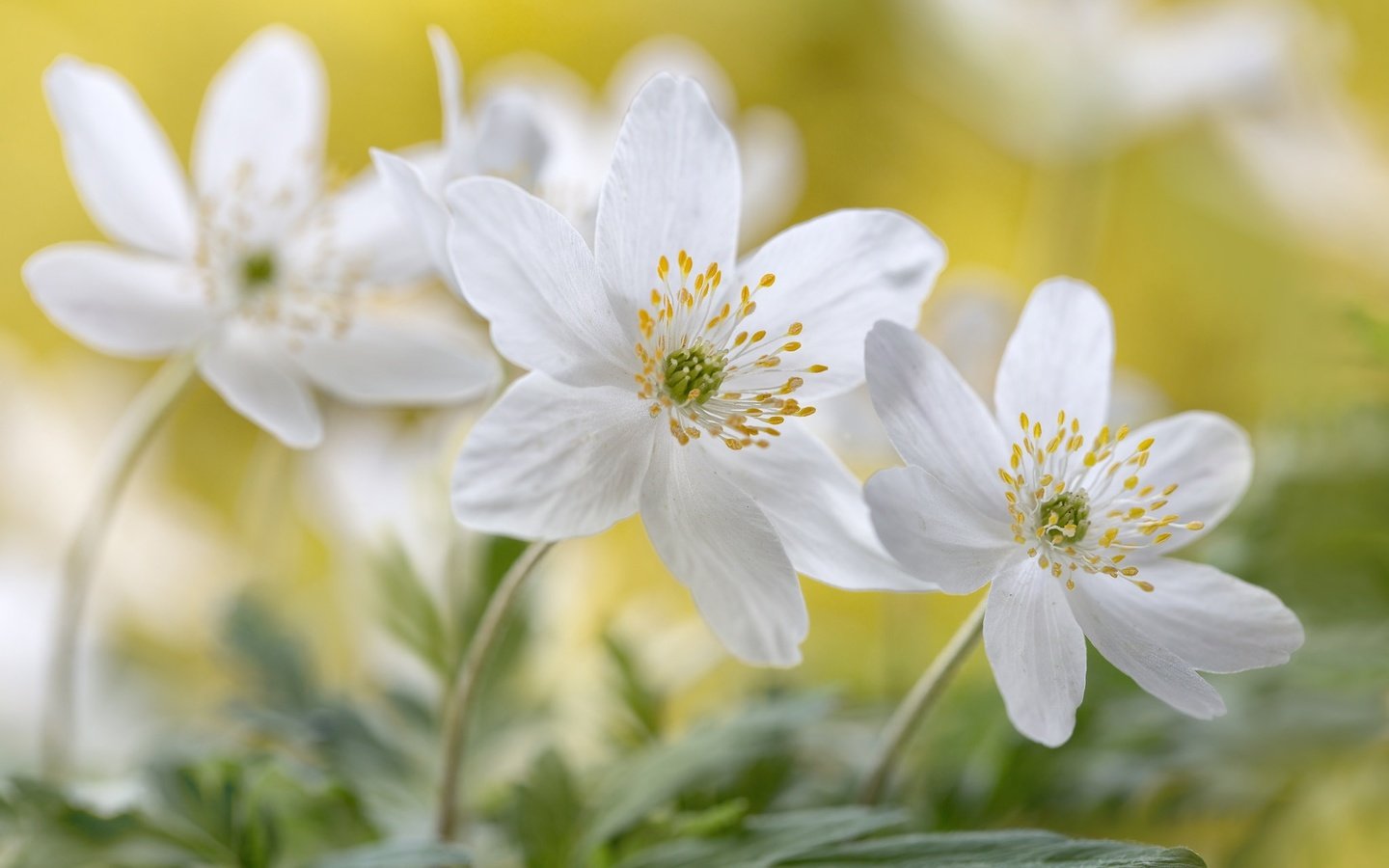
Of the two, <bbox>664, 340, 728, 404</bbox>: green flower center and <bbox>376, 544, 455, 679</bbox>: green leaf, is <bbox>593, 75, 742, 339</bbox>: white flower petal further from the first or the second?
<bbox>376, 544, 455, 679</bbox>: green leaf

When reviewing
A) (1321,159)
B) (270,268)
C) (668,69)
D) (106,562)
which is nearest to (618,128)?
(668,69)

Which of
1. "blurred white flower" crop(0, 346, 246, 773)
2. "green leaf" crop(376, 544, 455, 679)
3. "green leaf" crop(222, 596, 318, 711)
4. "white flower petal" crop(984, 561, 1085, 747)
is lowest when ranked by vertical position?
"blurred white flower" crop(0, 346, 246, 773)

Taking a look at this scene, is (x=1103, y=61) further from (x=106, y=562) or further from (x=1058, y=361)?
(x=106, y=562)

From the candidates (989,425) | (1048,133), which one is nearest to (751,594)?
(989,425)

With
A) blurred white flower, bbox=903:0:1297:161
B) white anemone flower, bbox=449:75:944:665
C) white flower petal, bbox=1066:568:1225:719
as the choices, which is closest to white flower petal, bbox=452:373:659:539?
white anemone flower, bbox=449:75:944:665

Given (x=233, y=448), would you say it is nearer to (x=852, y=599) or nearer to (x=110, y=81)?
(x=852, y=599)
